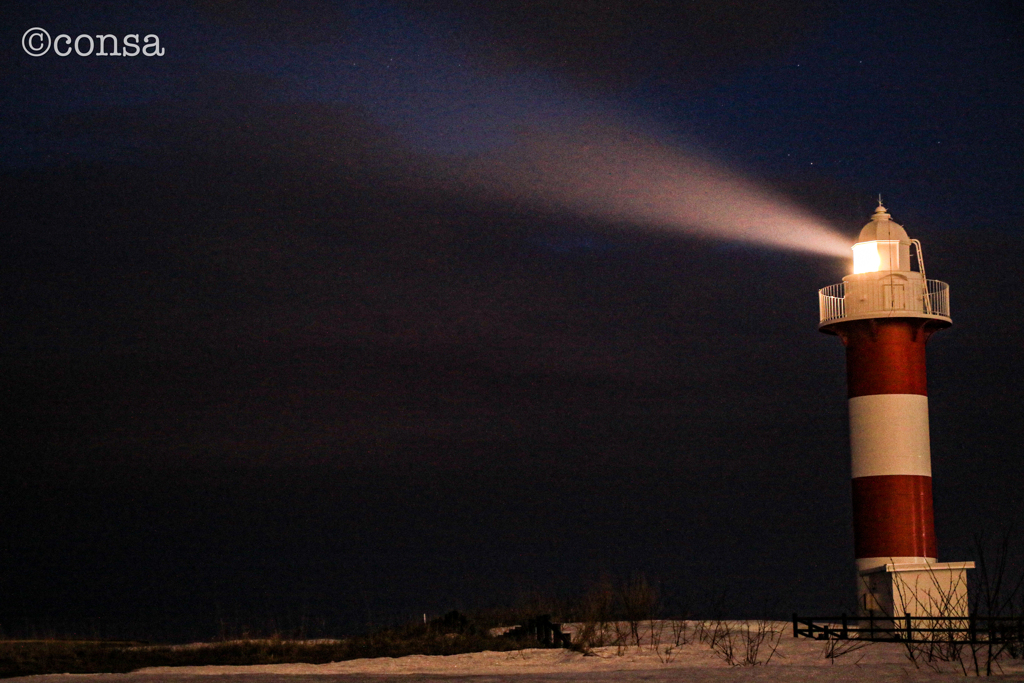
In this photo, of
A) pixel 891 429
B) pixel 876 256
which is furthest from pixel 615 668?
pixel 876 256

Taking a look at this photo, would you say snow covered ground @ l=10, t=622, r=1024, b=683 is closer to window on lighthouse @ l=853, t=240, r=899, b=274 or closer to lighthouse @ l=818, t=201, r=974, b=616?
lighthouse @ l=818, t=201, r=974, b=616

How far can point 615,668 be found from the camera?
1580 centimetres

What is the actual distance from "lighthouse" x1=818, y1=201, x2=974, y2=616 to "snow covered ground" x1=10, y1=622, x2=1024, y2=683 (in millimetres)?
2209

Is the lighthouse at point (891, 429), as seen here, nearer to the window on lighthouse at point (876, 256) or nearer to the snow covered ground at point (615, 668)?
the window on lighthouse at point (876, 256)

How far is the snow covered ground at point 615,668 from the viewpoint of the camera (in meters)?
12.5

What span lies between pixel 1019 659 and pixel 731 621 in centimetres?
1020

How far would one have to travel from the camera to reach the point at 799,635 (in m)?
21.1

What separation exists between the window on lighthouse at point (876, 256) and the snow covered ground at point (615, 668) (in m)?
7.91

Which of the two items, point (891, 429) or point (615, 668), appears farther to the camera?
point (891, 429)

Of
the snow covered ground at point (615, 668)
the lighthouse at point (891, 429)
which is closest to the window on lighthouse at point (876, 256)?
the lighthouse at point (891, 429)

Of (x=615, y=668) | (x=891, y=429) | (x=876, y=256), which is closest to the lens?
(x=615, y=668)

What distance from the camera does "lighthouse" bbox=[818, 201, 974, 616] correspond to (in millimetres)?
21984

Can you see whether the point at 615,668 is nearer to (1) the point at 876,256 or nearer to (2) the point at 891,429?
(2) the point at 891,429

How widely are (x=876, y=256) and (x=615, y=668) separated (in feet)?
40.9
